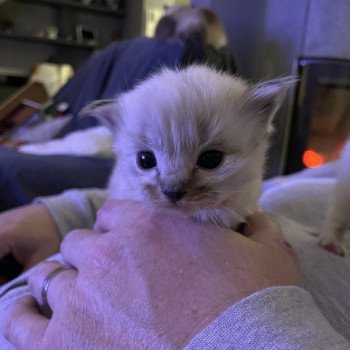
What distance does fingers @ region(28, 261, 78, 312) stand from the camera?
0.66 metres

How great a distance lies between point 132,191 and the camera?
30.4 inches

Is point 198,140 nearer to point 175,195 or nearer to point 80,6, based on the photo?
point 175,195

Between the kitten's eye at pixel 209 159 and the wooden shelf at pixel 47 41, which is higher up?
the kitten's eye at pixel 209 159

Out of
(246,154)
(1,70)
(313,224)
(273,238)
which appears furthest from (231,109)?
(1,70)

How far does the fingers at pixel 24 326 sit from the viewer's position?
641mm

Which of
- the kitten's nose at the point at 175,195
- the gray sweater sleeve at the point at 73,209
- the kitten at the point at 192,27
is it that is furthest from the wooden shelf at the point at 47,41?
the kitten's nose at the point at 175,195

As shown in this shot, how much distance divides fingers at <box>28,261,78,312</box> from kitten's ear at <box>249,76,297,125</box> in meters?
0.37

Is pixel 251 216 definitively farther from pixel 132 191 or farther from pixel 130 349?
pixel 130 349

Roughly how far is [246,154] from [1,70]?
4377 mm

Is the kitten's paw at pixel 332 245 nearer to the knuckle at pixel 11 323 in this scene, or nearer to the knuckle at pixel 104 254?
the knuckle at pixel 104 254

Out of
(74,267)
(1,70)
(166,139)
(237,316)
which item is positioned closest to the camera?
(237,316)

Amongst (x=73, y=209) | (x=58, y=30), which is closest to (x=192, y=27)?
(x=73, y=209)

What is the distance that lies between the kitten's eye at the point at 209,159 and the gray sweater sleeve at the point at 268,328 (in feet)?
0.65

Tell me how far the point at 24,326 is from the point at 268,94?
0.49 m
